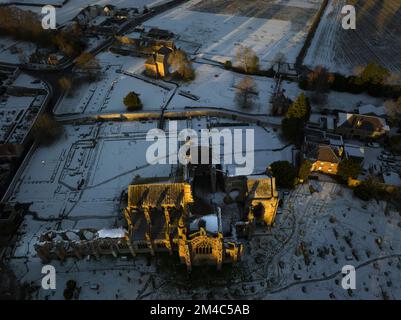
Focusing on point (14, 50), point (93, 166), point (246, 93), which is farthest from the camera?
point (14, 50)

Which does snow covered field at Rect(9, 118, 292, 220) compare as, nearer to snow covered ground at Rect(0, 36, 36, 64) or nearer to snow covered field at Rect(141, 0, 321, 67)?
snow covered field at Rect(141, 0, 321, 67)

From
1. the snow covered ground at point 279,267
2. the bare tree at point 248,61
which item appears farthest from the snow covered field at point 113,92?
the snow covered ground at point 279,267

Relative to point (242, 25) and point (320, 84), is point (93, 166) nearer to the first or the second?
point (320, 84)

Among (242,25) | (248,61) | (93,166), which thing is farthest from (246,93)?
(242,25)

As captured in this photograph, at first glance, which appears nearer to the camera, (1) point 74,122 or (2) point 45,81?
(1) point 74,122

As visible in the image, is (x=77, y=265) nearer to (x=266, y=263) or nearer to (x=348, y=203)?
(x=266, y=263)
